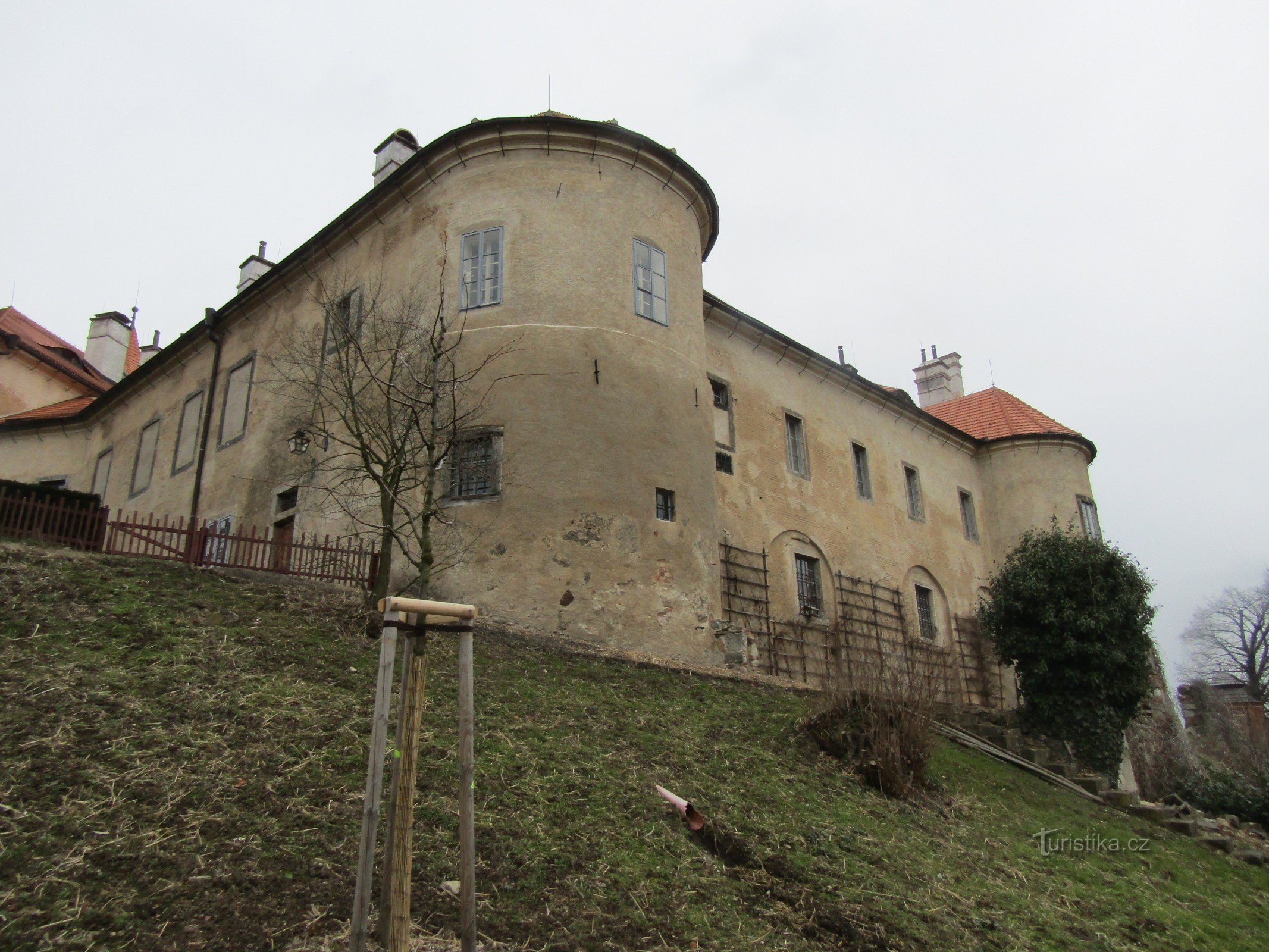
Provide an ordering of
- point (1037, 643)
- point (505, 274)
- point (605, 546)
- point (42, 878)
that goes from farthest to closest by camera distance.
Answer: point (1037, 643), point (505, 274), point (605, 546), point (42, 878)

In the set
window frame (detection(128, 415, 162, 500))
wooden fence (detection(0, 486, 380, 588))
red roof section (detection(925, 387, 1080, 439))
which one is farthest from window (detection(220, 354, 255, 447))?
red roof section (detection(925, 387, 1080, 439))

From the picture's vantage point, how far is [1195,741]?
30047mm

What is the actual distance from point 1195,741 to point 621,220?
1058 inches

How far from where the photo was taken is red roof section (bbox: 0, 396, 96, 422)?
2734 cm

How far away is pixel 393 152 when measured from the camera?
19500mm

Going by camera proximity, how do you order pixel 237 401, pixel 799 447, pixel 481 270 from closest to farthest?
pixel 481 270, pixel 237 401, pixel 799 447

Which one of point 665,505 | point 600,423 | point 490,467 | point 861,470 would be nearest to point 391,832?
point 490,467

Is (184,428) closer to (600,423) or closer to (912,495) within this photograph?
(600,423)

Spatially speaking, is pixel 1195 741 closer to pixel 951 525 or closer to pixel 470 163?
pixel 951 525

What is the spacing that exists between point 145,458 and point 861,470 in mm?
18284

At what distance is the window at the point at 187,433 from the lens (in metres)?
21.5

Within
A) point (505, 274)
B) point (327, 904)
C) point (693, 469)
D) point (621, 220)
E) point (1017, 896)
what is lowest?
point (1017, 896)

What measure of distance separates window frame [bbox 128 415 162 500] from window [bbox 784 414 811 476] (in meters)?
15.5

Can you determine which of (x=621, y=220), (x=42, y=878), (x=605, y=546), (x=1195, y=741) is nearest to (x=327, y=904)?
Result: (x=42, y=878)
